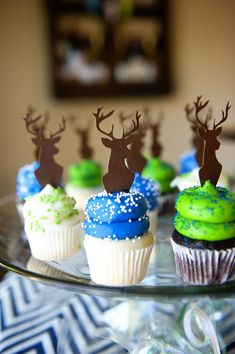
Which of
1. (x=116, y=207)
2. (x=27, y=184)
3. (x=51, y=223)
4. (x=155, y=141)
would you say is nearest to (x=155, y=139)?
(x=155, y=141)

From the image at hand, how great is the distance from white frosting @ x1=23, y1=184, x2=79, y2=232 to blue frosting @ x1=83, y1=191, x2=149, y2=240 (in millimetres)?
194

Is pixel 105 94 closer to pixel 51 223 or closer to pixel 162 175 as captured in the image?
pixel 162 175

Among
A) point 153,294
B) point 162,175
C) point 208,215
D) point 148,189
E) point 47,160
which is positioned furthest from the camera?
point 162,175

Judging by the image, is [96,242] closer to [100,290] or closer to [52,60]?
[100,290]

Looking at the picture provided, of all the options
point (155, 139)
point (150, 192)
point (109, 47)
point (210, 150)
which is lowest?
point (150, 192)

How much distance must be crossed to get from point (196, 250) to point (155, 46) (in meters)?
3.11

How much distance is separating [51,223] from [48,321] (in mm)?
330

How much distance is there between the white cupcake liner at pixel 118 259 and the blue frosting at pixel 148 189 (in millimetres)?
371

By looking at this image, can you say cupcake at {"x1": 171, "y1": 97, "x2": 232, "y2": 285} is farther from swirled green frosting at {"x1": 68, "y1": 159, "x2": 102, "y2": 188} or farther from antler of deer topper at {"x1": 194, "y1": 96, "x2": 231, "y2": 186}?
swirled green frosting at {"x1": 68, "y1": 159, "x2": 102, "y2": 188}

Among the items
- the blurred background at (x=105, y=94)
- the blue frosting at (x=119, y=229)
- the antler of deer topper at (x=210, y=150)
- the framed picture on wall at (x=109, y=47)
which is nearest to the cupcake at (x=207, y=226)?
the antler of deer topper at (x=210, y=150)

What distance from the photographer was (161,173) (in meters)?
1.97

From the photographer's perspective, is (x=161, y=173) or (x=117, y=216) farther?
(x=161, y=173)

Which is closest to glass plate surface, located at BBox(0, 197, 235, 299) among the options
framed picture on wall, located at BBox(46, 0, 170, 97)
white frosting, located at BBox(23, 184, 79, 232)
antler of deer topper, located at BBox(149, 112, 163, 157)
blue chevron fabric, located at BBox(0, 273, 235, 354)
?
white frosting, located at BBox(23, 184, 79, 232)

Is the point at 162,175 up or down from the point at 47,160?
down
